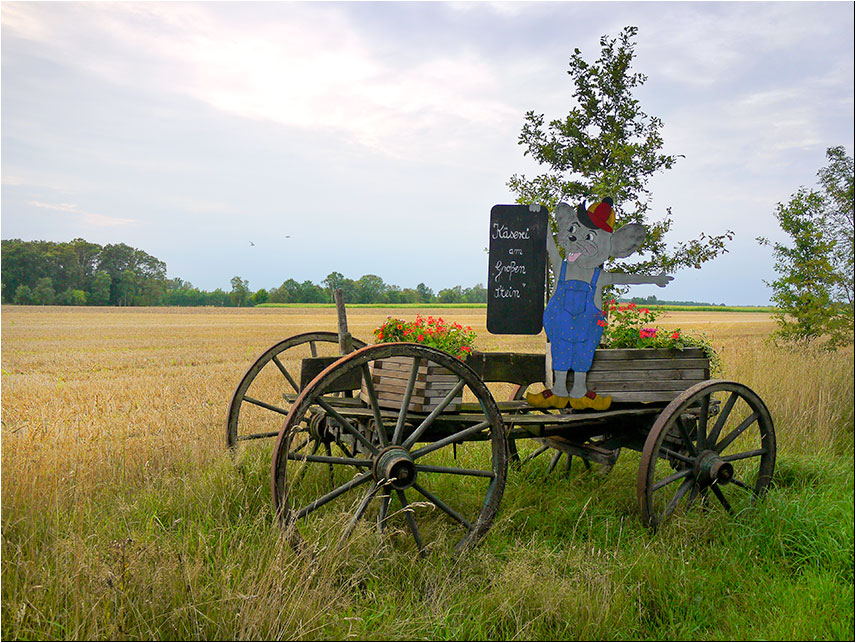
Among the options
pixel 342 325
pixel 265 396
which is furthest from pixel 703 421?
pixel 265 396

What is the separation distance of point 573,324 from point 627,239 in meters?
0.75

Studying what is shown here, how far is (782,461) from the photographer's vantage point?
17.7 ft

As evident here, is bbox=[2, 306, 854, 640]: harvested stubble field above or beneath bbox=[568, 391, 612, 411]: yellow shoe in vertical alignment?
beneath

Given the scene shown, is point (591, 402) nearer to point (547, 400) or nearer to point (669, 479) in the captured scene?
point (547, 400)

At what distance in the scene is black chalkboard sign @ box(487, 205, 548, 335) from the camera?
14.1 feet

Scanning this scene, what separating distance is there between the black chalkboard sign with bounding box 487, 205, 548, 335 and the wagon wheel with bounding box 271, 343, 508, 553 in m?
0.81

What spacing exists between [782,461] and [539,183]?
4.64m

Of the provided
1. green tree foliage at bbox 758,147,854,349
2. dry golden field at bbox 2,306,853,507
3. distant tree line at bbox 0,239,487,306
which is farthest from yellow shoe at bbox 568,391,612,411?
distant tree line at bbox 0,239,487,306

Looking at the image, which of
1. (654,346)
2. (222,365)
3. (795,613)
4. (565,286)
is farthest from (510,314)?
(222,365)

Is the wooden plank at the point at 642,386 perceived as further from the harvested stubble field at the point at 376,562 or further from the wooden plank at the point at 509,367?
the harvested stubble field at the point at 376,562

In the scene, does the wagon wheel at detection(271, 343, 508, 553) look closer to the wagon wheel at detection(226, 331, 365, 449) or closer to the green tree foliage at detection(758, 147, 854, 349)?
the wagon wheel at detection(226, 331, 365, 449)

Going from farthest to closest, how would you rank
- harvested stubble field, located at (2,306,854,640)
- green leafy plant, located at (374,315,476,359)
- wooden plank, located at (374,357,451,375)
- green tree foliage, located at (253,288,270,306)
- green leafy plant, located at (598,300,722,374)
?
green tree foliage, located at (253,288,270,306) < green leafy plant, located at (598,300,722,374) < green leafy plant, located at (374,315,476,359) < wooden plank, located at (374,357,451,375) < harvested stubble field, located at (2,306,854,640)

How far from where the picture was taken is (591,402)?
4191mm

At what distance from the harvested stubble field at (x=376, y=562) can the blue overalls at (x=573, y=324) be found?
97 cm
